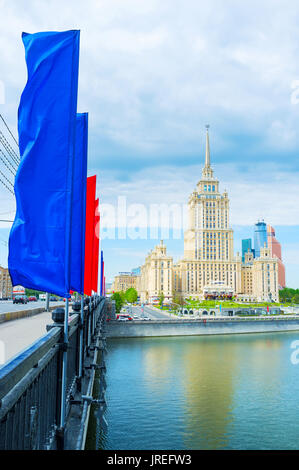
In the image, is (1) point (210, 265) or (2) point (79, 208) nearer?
(2) point (79, 208)

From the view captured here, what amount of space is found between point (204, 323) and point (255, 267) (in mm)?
91339

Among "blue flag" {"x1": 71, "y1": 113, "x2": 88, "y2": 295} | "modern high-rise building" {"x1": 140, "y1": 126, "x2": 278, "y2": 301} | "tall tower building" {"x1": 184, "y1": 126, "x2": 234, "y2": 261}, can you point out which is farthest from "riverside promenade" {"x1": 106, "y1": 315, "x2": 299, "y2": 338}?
"tall tower building" {"x1": 184, "y1": 126, "x2": 234, "y2": 261}

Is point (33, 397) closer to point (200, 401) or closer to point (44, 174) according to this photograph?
point (44, 174)

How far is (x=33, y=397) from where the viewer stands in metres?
3.87

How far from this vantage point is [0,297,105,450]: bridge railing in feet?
9.86

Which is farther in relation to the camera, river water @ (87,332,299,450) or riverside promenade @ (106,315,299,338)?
riverside promenade @ (106,315,299,338)

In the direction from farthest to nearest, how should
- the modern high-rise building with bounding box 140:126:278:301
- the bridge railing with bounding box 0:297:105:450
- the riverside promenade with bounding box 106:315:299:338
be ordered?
the modern high-rise building with bounding box 140:126:278:301 → the riverside promenade with bounding box 106:315:299:338 → the bridge railing with bounding box 0:297:105:450

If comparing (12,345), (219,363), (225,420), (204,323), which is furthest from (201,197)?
(12,345)

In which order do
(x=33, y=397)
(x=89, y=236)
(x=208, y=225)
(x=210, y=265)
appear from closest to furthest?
(x=33, y=397) < (x=89, y=236) < (x=210, y=265) < (x=208, y=225)

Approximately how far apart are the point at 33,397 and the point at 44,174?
3053mm

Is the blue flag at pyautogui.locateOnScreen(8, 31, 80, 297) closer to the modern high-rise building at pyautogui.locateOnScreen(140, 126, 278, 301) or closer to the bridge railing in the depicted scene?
the bridge railing

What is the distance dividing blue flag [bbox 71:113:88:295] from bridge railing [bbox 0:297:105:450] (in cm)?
248

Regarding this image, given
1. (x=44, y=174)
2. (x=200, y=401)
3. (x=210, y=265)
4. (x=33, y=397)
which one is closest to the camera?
(x=33, y=397)

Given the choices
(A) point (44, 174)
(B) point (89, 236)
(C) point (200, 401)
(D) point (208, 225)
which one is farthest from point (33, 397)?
(D) point (208, 225)
